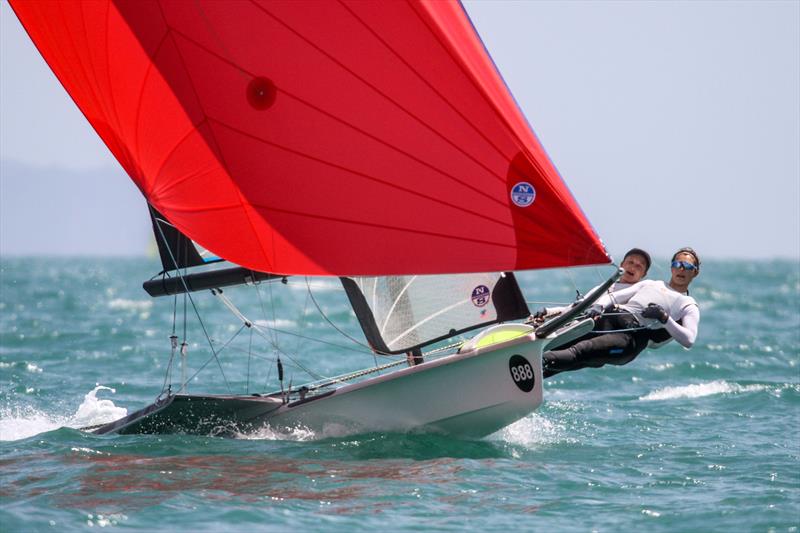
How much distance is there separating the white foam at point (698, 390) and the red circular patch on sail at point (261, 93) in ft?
18.1

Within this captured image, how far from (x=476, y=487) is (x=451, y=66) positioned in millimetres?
2472

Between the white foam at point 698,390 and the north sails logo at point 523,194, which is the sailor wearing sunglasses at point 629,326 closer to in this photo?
the north sails logo at point 523,194

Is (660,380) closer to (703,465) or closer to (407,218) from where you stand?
(703,465)

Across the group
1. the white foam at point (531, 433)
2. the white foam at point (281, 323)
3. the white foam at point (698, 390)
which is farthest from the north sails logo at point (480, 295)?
the white foam at point (281, 323)

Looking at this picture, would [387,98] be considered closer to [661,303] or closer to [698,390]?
[661,303]

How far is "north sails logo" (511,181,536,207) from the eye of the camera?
258 inches

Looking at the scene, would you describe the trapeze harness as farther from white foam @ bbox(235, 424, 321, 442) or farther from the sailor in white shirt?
white foam @ bbox(235, 424, 321, 442)

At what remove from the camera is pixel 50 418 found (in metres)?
9.16

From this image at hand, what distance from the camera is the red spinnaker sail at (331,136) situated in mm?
6551

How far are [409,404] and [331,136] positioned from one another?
1.87 meters

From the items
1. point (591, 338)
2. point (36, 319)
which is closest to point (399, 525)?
point (591, 338)

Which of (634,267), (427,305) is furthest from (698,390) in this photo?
(427,305)

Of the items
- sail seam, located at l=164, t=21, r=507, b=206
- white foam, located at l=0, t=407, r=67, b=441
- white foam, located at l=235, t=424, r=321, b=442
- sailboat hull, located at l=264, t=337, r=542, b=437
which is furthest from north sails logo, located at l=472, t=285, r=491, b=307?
white foam, located at l=0, t=407, r=67, b=441

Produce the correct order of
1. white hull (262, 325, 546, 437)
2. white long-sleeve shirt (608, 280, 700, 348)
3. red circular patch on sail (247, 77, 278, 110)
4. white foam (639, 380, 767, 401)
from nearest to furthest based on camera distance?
red circular patch on sail (247, 77, 278, 110) < white hull (262, 325, 546, 437) < white long-sleeve shirt (608, 280, 700, 348) < white foam (639, 380, 767, 401)
